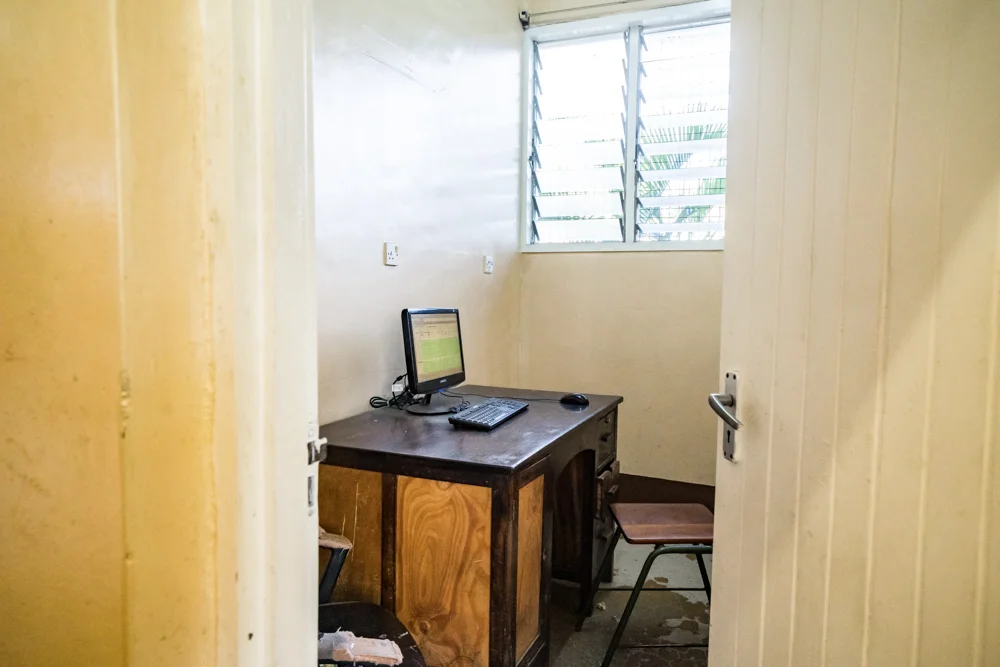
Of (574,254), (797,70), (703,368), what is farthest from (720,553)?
(574,254)

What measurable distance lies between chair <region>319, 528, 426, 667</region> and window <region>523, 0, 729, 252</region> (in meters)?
2.30

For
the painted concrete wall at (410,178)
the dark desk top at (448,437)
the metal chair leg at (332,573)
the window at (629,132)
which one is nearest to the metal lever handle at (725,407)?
the dark desk top at (448,437)

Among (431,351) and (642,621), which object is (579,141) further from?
(642,621)

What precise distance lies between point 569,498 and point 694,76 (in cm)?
236

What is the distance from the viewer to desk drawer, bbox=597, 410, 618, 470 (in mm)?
2243

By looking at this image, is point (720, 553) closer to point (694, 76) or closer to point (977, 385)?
point (977, 385)

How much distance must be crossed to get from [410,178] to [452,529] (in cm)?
146

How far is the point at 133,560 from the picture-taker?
59 centimetres

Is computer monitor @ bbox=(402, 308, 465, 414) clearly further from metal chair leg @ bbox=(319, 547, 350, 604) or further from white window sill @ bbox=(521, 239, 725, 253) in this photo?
white window sill @ bbox=(521, 239, 725, 253)

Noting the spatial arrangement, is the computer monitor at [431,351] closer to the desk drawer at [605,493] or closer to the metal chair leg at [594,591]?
the desk drawer at [605,493]

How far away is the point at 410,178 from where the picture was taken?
2.29 meters

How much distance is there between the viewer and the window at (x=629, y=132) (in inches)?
118

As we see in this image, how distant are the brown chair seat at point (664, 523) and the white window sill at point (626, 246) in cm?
147

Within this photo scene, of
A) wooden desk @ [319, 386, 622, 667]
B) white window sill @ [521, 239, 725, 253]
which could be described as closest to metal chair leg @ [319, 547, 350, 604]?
wooden desk @ [319, 386, 622, 667]
